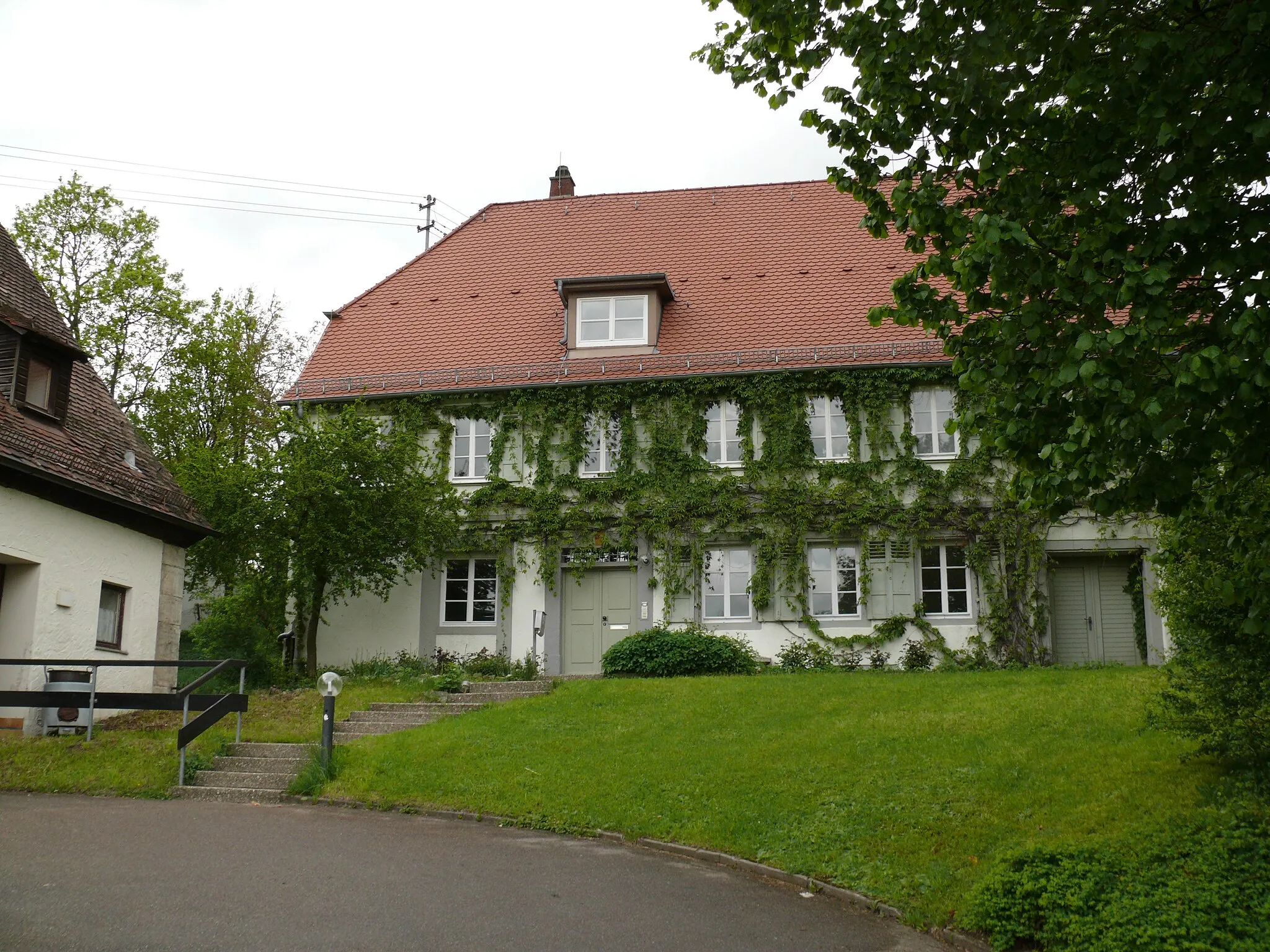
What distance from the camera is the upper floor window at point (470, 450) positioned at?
23.7 metres

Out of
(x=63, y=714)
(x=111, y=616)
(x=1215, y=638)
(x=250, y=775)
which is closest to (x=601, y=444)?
(x=111, y=616)

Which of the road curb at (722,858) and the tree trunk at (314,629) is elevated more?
the tree trunk at (314,629)

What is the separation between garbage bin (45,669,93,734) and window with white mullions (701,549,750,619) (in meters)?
10.4

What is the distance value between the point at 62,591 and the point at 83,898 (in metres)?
9.81

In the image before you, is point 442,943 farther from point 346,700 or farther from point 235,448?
point 235,448

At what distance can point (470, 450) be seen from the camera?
23812mm

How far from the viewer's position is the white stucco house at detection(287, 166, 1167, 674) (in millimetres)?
21766

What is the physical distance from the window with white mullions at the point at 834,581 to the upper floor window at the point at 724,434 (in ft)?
7.47

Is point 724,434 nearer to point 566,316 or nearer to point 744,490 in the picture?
point 744,490

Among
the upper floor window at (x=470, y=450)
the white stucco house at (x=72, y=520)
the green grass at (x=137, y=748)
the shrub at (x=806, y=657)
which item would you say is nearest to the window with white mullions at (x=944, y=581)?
the shrub at (x=806, y=657)

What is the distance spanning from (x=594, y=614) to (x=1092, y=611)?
882cm

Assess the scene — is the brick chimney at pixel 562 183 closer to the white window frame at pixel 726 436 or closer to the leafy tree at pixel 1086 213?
the white window frame at pixel 726 436

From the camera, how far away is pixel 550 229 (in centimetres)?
2806

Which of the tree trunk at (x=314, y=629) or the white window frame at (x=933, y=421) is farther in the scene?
the white window frame at (x=933, y=421)
